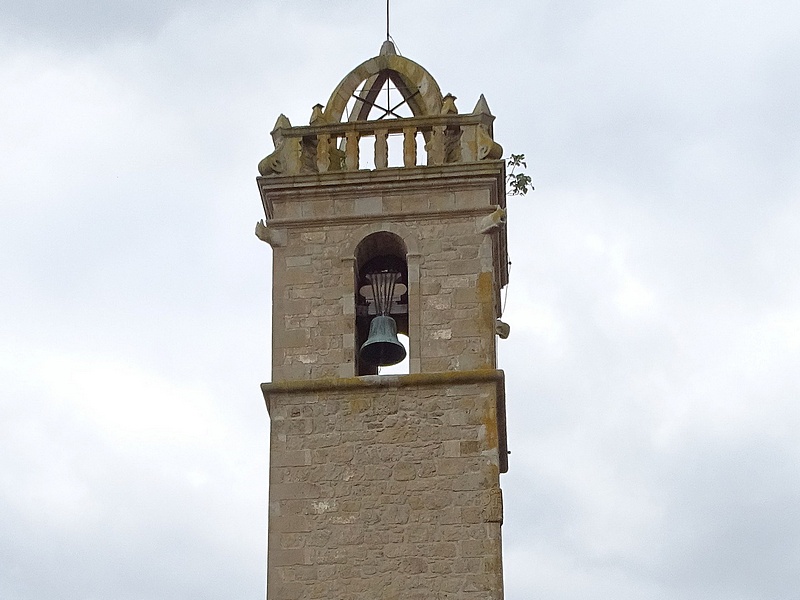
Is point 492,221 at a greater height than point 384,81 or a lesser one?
lesser

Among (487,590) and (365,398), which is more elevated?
(365,398)

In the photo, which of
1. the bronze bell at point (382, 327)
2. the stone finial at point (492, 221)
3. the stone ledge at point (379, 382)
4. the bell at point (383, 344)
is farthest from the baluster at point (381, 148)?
the stone ledge at point (379, 382)

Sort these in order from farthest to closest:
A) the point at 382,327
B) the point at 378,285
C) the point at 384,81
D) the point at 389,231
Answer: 1. the point at 384,81
2. the point at 378,285
3. the point at 389,231
4. the point at 382,327

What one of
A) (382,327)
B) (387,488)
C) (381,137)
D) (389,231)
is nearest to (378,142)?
(381,137)

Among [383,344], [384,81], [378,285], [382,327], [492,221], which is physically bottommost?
[383,344]

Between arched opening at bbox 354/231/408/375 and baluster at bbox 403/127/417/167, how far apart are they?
89 centimetres

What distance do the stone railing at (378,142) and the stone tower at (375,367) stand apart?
0.02 m

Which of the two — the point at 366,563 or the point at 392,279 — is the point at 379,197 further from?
the point at 366,563

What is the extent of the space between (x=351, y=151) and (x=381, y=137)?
1.16 feet

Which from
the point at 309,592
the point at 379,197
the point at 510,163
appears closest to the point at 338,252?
the point at 379,197

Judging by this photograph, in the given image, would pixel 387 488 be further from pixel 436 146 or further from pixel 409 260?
pixel 436 146

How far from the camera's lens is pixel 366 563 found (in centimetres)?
2016

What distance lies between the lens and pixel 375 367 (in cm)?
2270

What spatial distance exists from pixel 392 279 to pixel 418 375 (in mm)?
1786
